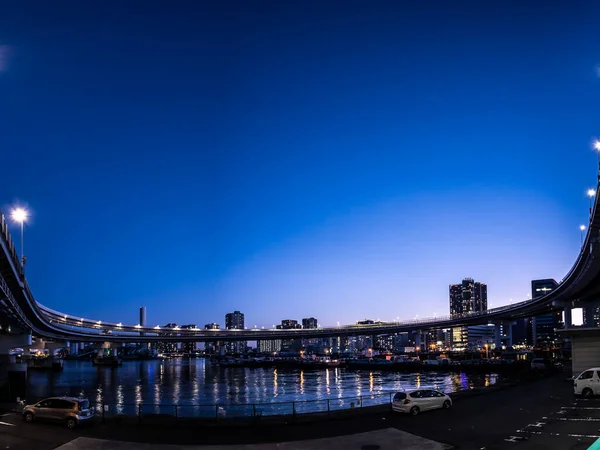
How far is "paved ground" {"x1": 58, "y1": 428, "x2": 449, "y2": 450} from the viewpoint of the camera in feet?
76.0

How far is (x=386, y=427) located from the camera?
28.3m

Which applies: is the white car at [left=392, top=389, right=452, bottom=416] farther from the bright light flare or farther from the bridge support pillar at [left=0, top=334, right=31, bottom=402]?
the bridge support pillar at [left=0, top=334, right=31, bottom=402]

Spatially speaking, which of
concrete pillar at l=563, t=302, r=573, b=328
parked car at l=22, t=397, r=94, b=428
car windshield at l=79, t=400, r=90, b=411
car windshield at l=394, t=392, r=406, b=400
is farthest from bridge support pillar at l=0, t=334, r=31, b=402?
concrete pillar at l=563, t=302, r=573, b=328

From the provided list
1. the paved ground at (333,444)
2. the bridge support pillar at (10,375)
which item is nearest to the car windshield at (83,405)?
the paved ground at (333,444)

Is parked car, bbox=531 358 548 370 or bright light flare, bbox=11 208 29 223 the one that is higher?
bright light flare, bbox=11 208 29 223

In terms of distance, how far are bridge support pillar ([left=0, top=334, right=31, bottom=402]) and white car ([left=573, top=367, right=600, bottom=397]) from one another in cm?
5466

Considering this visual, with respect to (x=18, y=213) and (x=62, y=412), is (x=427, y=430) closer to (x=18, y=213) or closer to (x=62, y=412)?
(x=62, y=412)

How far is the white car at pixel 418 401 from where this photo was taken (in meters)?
32.4

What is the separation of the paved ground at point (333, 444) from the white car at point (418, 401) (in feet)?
22.2

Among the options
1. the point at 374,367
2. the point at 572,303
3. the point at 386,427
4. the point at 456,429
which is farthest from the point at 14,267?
the point at 374,367

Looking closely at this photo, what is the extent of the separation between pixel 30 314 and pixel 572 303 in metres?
105

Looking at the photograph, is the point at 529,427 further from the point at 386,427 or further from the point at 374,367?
the point at 374,367

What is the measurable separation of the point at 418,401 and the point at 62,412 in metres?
23.0

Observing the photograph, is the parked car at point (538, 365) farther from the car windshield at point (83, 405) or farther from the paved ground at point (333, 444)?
the car windshield at point (83, 405)
